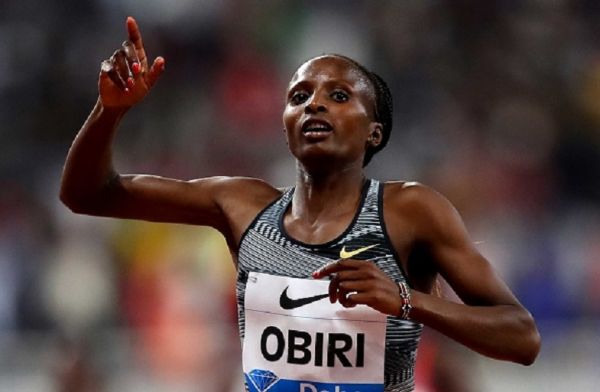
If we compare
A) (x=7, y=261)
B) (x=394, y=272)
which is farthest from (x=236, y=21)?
(x=394, y=272)

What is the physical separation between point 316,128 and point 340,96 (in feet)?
0.48

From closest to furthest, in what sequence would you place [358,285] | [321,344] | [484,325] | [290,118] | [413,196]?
[358,285]
[484,325]
[321,344]
[413,196]
[290,118]

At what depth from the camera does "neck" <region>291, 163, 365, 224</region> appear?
3.10 m

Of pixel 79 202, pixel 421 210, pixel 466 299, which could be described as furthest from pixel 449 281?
pixel 79 202

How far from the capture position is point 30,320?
19.8ft

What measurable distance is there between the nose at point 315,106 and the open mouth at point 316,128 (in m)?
0.03

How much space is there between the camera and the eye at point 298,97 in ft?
10.2

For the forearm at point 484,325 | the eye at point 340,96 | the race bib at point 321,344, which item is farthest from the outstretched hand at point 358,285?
the eye at point 340,96

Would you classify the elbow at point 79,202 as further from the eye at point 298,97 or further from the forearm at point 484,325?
the forearm at point 484,325

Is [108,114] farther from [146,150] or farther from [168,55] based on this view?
[168,55]

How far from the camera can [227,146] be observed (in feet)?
22.6

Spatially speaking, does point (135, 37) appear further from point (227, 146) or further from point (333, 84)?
point (227, 146)

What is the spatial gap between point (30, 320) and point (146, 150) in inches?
58.2

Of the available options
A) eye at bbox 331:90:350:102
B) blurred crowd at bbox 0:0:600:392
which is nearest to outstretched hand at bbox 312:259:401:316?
eye at bbox 331:90:350:102
